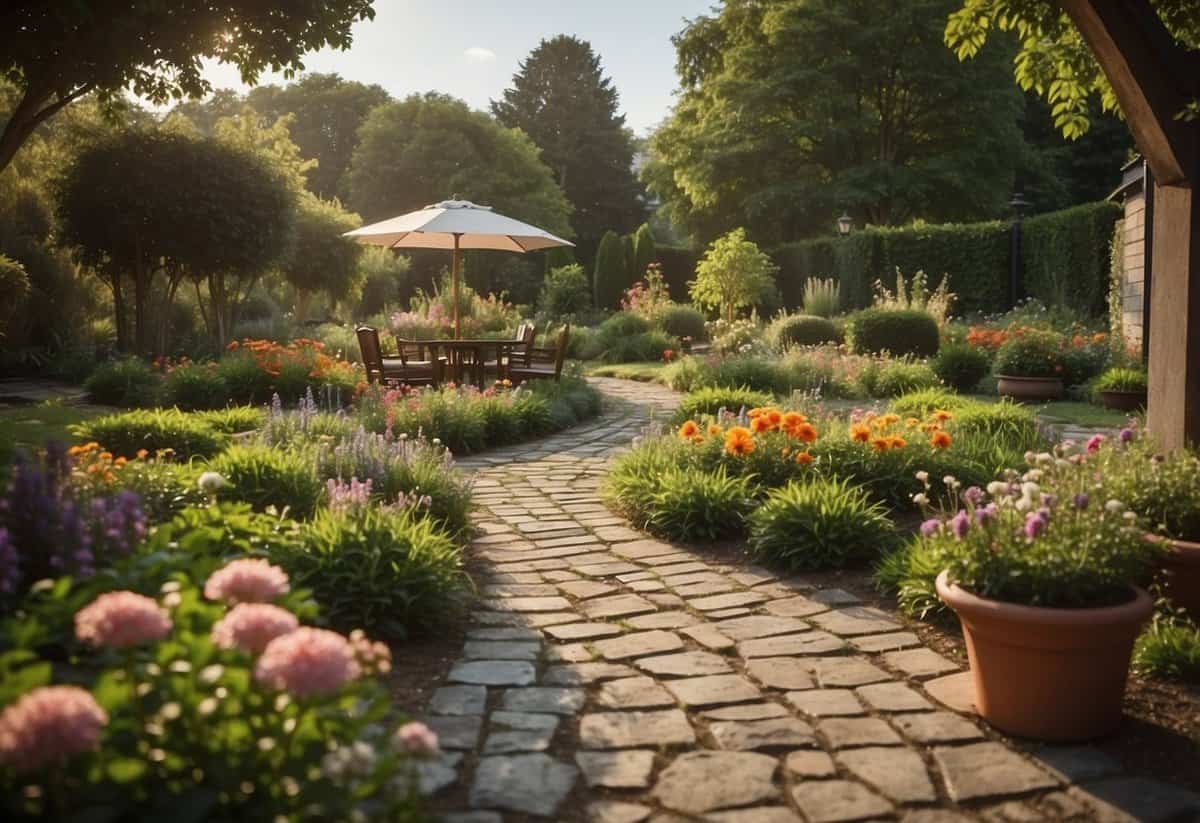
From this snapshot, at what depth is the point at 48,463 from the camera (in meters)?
3.54

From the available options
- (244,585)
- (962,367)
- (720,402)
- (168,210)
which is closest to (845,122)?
(962,367)

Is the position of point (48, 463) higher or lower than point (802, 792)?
higher

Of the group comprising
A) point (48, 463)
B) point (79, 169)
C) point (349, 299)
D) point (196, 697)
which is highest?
point (79, 169)

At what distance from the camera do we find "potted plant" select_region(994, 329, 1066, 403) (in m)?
11.4

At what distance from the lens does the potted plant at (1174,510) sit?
145 inches

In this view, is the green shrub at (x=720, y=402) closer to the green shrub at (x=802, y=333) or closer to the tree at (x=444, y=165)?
the green shrub at (x=802, y=333)

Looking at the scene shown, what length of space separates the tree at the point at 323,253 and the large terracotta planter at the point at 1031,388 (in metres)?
12.9

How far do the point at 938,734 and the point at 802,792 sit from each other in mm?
624

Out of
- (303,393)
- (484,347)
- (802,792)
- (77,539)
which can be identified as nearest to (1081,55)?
(802,792)

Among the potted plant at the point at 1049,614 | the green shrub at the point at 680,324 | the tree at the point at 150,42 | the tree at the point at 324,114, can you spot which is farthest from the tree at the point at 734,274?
the tree at the point at 324,114

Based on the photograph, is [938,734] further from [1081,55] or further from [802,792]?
[1081,55]

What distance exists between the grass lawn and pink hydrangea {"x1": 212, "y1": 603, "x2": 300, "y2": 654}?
5.50m

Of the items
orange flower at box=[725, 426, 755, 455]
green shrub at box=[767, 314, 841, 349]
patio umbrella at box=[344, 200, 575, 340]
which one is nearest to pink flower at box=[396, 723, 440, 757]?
orange flower at box=[725, 426, 755, 455]

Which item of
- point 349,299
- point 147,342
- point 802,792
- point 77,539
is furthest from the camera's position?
point 349,299
